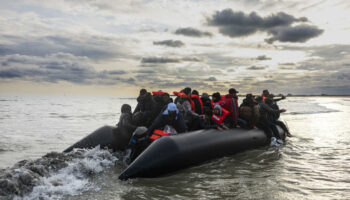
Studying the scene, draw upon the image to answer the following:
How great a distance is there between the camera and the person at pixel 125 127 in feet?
25.0

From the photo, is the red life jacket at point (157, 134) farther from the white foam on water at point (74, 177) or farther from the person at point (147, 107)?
the white foam on water at point (74, 177)

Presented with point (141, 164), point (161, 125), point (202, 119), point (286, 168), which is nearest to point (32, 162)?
point (141, 164)

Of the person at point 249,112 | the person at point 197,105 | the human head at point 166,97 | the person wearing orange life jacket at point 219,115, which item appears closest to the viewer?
the human head at point 166,97

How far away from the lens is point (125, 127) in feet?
25.4

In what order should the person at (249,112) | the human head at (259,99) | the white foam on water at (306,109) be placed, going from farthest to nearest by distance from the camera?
the white foam on water at (306,109), the human head at (259,99), the person at (249,112)

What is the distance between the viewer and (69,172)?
19.8 ft

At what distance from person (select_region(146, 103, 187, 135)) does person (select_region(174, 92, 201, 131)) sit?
2.49ft

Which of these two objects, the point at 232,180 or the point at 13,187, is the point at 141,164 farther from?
the point at 13,187

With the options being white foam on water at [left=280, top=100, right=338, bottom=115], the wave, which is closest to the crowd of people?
the wave

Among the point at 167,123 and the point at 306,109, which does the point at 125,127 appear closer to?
the point at 167,123

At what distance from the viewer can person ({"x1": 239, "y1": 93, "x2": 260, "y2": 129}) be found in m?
9.34

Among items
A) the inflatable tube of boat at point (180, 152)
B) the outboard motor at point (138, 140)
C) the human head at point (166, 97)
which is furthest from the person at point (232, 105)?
the outboard motor at point (138, 140)

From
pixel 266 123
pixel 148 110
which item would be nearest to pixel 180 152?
pixel 148 110

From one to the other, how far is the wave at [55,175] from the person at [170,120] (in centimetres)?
163
